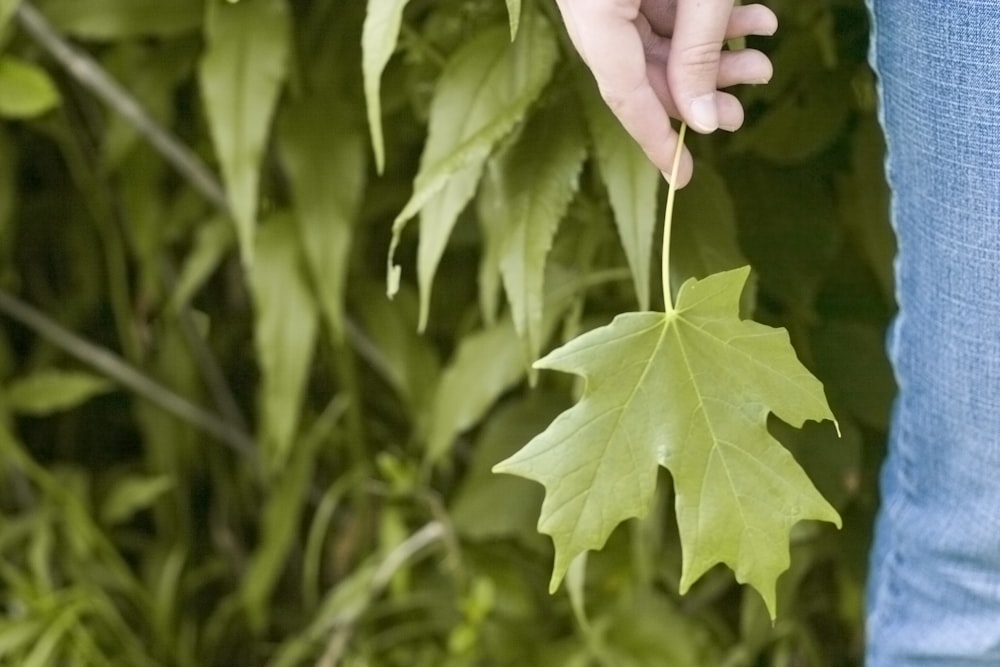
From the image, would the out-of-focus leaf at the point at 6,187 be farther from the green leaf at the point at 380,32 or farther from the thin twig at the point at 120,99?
the green leaf at the point at 380,32

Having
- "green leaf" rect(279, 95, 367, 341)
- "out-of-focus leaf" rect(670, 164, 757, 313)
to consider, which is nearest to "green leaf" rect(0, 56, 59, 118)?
"green leaf" rect(279, 95, 367, 341)

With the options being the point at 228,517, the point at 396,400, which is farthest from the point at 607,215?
the point at 228,517

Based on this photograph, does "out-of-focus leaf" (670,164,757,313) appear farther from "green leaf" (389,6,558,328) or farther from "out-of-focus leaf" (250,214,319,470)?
"out-of-focus leaf" (250,214,319,470)

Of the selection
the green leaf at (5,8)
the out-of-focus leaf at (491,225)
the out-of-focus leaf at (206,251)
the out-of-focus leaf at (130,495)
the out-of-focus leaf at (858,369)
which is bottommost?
the out-of-focus leaf at (130,495)

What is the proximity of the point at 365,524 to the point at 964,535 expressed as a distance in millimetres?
467

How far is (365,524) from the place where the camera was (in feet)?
2.54

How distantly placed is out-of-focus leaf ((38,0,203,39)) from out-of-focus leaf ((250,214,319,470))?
129mm

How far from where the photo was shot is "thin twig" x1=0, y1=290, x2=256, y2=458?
728 mm

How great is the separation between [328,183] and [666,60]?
11.8 inches

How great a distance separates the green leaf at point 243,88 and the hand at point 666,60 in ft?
0.87

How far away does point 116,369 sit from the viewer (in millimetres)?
734

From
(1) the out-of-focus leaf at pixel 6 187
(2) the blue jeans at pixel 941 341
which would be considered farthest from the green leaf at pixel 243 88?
(2) the blue jeans at pixel 941 341

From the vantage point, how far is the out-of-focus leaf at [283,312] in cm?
62

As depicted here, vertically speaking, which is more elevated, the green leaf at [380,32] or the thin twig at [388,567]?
the green leaf at [380,32]
